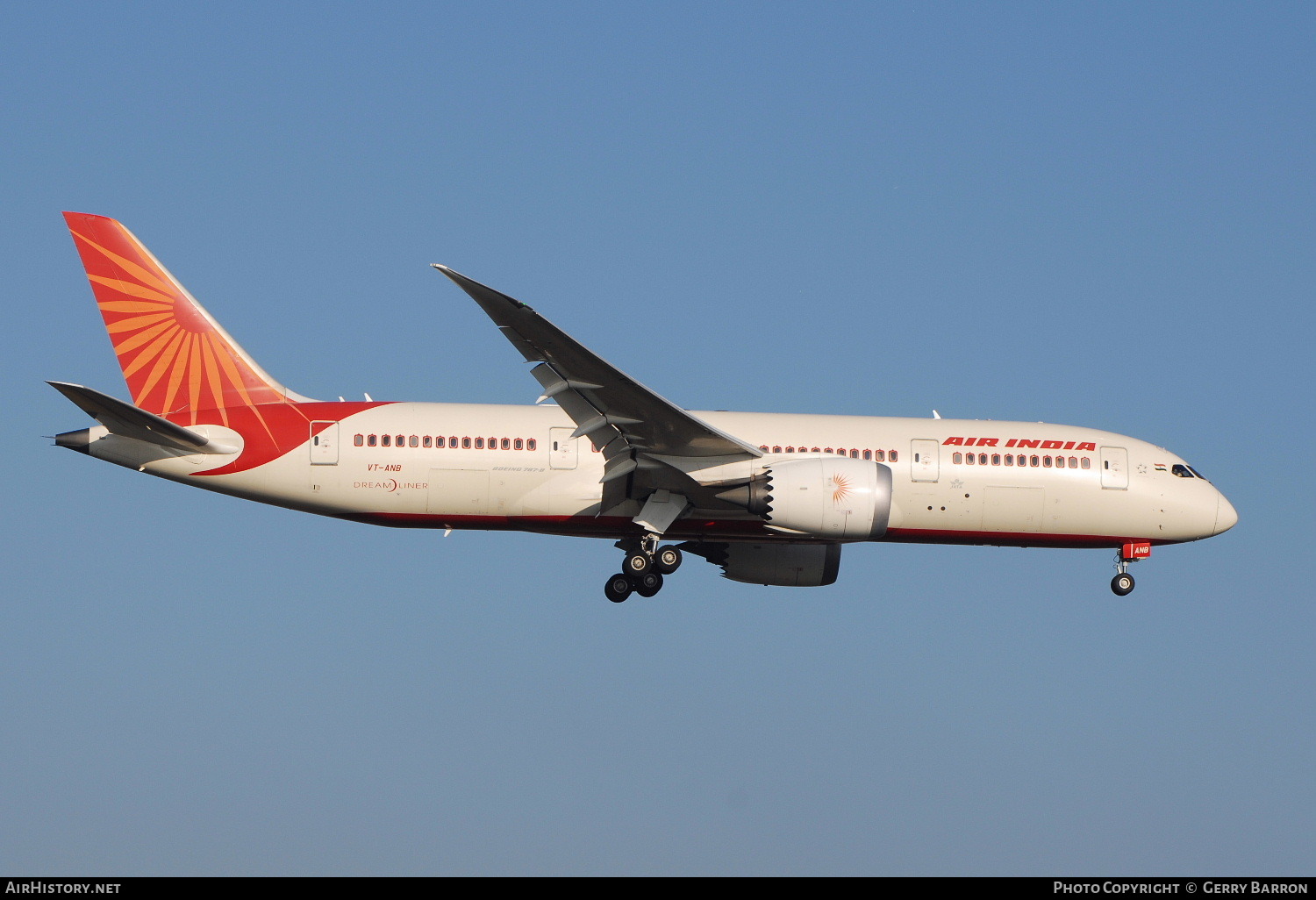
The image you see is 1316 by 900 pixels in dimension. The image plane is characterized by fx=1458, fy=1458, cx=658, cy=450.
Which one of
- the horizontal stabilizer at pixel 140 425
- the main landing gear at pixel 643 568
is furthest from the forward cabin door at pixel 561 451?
the horizontal stabilizer at pixel 140 425

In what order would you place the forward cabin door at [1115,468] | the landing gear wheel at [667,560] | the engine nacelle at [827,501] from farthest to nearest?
the forward cabin door at [1115,468] → the landing gear wheel at [667,560] → the engine nacelle at [827,501]

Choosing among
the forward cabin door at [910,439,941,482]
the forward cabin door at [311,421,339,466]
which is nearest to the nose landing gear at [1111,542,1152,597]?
the forward cabin door at [910,439,941,482]

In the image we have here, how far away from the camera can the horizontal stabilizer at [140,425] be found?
26875mm

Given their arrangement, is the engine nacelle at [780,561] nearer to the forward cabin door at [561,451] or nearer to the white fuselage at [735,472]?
the white fuselage at [735,472]

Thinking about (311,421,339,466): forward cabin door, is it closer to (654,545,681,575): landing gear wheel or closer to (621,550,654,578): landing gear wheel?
(621,550,654,578): landing gear wheel

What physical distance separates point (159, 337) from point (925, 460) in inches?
636

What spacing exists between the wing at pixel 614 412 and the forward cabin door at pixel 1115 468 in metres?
8.22

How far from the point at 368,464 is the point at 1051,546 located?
574 inches

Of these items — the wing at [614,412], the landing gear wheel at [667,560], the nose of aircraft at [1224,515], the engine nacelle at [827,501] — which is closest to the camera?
the wing at [614,412]

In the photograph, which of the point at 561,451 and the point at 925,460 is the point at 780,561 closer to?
the point at 925,460

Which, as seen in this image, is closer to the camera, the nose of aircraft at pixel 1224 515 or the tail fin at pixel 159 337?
the tail fin at pixel 159 337

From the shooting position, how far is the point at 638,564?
2991 centimetres

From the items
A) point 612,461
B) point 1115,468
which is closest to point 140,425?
point 612,461
